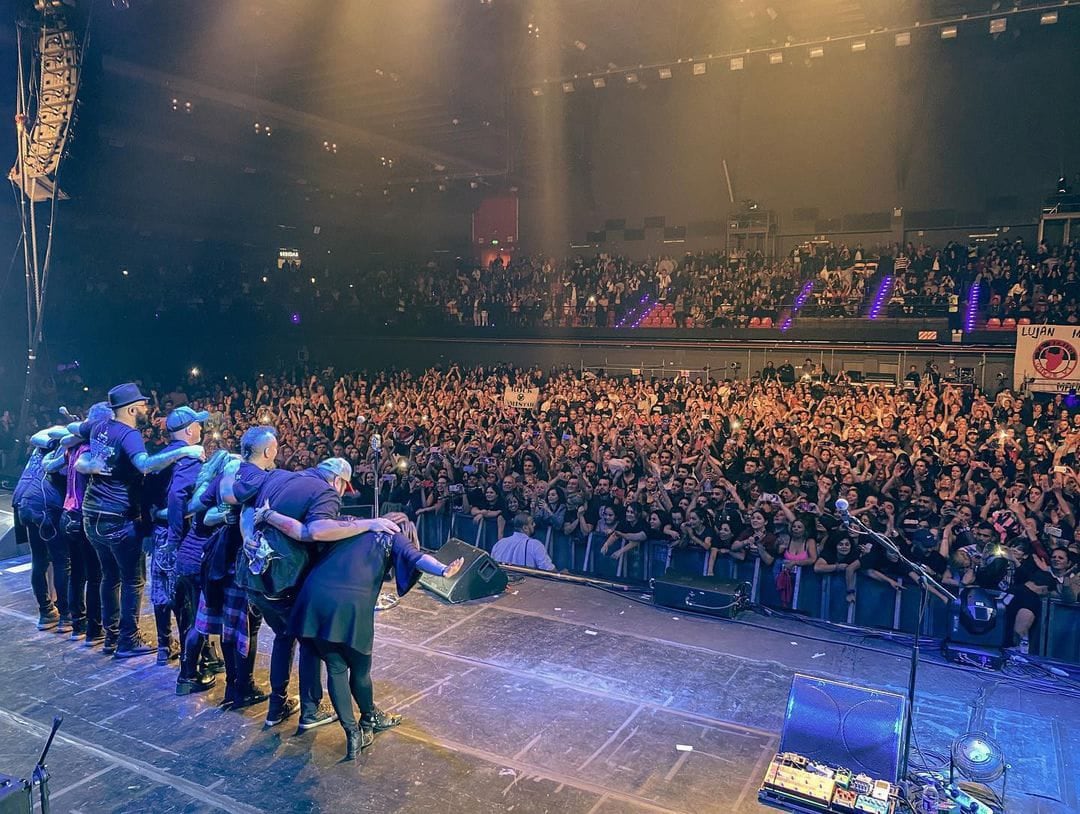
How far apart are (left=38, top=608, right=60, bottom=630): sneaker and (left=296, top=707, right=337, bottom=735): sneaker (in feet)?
8.73

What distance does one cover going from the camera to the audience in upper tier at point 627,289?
15664mm

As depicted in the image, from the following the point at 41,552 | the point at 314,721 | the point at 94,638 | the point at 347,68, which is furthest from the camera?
the point at 347,68

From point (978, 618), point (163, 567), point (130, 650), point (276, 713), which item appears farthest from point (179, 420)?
point (978, 618)

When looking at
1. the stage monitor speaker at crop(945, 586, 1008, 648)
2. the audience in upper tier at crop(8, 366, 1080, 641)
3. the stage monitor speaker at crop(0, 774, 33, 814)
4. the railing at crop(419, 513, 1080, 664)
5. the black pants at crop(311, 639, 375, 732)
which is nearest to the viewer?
the stage monitor speaker at crop(0, 774, 33, 814)

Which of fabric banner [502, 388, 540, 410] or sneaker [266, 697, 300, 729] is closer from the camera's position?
sneaker [266, 697, 300, 729]

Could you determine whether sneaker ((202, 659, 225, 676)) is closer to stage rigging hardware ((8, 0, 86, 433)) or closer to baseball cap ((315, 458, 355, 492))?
baseball cap ((315, 458, 355, 492))

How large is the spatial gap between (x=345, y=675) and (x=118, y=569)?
219cm

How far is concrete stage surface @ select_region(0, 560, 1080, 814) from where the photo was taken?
358 cm

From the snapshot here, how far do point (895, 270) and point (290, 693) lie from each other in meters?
16.8

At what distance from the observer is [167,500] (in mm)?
4637

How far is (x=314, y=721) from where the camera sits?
13.5 ft

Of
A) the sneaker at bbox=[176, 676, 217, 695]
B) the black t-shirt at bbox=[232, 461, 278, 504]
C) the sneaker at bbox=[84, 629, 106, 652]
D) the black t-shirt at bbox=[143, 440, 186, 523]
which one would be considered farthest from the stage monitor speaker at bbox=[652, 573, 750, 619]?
the sneaker at bbox=[84, 629, 106, 652]

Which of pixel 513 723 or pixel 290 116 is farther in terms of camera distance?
pixel 290 116

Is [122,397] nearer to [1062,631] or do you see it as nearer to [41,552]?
[41,552]
